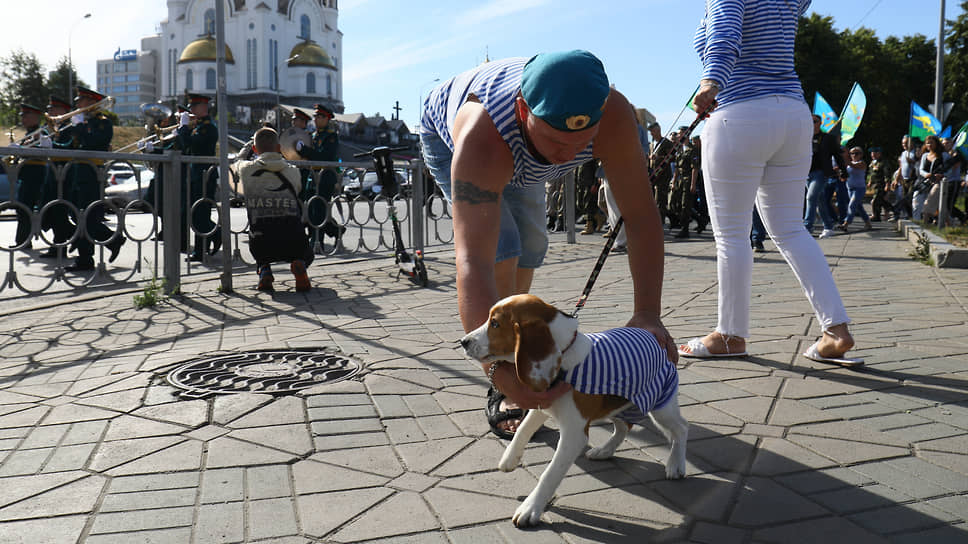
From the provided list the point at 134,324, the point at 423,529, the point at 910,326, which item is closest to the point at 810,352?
the point at 910,326

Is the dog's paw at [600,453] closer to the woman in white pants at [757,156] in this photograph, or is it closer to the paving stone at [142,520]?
the paving stone at [142,520]

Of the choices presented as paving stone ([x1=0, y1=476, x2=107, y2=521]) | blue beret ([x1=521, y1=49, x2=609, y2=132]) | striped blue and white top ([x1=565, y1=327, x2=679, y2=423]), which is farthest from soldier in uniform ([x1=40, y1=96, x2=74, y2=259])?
striped blue and white top ([x1=565, y1=327, x2=679, y2=423])

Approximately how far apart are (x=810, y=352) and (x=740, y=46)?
1.64m

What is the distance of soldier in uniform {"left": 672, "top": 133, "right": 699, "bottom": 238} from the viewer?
12.8 metres

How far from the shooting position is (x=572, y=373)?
7.39 feet

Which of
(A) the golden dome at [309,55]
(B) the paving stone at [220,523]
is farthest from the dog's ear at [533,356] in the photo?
(A) the golden dome at [309,55]

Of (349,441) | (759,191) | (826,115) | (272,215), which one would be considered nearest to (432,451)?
(349,441)

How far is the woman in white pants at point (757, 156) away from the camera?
3.87m

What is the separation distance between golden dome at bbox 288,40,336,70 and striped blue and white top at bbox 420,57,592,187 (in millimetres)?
98289

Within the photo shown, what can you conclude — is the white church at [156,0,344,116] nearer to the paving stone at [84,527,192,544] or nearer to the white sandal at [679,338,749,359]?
the white sandal at [679,338,749,359]

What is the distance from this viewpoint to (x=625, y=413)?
2.53 metres

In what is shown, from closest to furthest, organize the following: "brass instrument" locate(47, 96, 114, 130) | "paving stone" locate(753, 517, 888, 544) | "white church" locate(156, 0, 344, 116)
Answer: "paving stone" locate(753, 517, 888, 544)
"brass instrument" locate(47, 96, 114, 130)
"white church" locate(156, 0, 344, 116)

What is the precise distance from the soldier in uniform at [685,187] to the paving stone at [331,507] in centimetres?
1097

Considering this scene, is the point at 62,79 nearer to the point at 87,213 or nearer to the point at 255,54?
the point at 255,54
